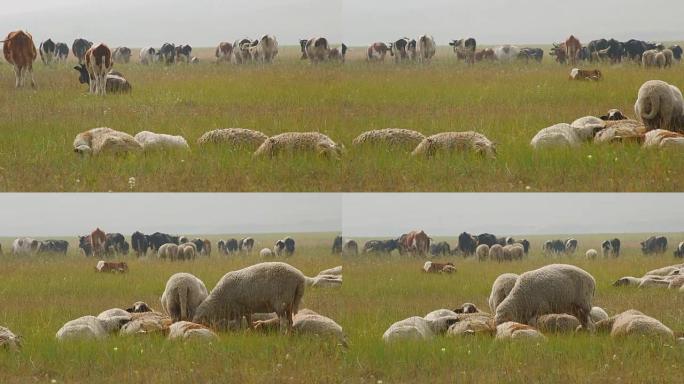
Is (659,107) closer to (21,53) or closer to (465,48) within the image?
(465,48)

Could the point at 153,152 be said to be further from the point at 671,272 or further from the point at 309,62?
the point at 671,272

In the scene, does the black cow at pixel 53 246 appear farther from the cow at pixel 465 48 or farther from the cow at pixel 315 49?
the cow at pixel 465 48

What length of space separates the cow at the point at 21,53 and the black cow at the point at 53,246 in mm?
2953

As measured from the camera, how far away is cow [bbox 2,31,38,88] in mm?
20219

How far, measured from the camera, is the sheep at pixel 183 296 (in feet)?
57.7

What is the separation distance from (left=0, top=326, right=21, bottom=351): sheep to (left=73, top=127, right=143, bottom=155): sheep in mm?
2936

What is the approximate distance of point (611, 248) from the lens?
73.2ft

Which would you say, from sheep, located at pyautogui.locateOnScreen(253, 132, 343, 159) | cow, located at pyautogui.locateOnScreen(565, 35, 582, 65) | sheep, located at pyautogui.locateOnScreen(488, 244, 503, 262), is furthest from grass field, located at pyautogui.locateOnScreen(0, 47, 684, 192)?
sheep, located at pyautogui.locateOnScreen(488, 244, 503, 262)

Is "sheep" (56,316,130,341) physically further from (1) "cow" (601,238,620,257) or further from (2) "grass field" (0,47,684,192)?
(1) "cow" (601,238,620,257)

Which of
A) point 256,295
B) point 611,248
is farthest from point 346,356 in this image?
point 611,248

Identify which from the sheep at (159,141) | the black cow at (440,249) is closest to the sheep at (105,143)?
the sheep at (159,141)

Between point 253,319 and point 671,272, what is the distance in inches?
331

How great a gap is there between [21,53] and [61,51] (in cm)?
71

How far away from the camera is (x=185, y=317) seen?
17531mm
